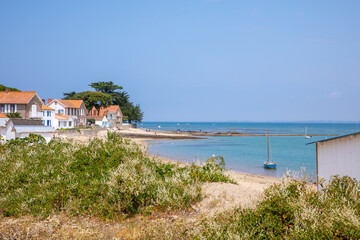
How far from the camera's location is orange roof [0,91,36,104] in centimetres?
5322

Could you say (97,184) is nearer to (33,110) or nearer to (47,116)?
(33,110)

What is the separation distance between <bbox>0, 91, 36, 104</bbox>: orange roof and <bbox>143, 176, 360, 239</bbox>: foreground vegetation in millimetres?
53705

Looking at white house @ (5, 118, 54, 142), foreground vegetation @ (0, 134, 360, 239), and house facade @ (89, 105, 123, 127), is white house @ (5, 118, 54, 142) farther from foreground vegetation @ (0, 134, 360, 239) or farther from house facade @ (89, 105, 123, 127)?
house facade @ (89, 105, 123, 127)

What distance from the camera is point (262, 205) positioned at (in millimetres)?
7602

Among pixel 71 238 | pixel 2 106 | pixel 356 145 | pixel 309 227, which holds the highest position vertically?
pixel 2 106

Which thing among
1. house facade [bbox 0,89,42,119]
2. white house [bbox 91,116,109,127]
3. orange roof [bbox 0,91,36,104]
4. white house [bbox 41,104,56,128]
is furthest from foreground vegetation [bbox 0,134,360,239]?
white house [bbox 91,116,109,127]

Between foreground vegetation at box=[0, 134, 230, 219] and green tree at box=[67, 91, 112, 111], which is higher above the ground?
green tree at box=[67, 91, 112, 111]

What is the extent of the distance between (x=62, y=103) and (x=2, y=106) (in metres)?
16.3

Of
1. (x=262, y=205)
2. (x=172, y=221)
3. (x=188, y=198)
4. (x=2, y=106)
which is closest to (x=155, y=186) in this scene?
(x=188, y=198)

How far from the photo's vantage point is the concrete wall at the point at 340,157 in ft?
31.1

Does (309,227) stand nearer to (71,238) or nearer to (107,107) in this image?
(71,238)

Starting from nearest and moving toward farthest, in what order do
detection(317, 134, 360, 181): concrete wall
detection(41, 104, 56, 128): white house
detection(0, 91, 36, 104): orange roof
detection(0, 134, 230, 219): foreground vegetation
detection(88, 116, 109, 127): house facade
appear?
1. detection(0, 134, 230, 219): foreground vegetation
2. detection(317, 134, 360, 181): concrete wall
3. detection(0, 91, 36, 104): orange roof
4. detection(41, 104, 56, 128): white house
5. detection(88, 116, 109, 127): house facade

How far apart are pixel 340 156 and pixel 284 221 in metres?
4.14

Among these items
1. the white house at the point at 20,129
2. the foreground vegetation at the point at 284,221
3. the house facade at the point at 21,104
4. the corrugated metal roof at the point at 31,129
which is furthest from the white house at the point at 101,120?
the foreground vegetation at the point at 284,221
